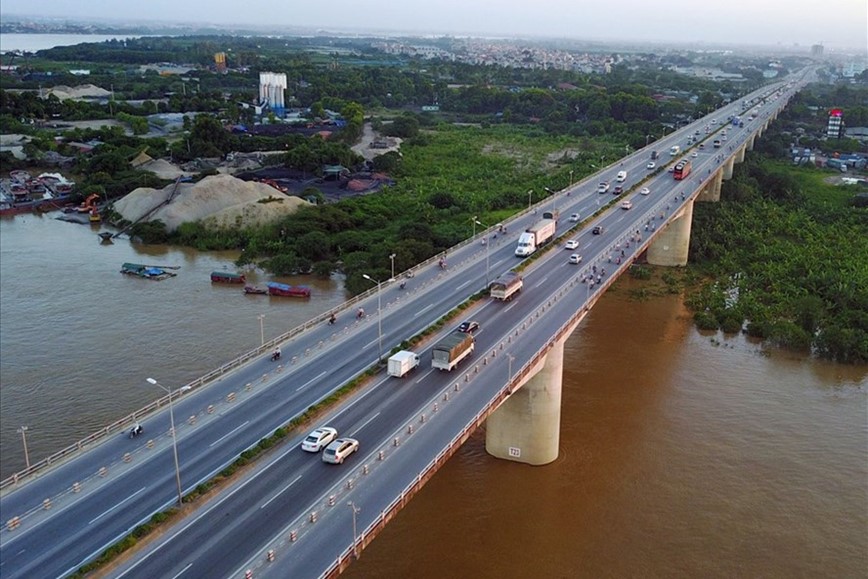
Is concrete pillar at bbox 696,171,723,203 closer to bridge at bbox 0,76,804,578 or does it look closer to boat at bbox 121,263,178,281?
bridge at bbox 0,76,804,578

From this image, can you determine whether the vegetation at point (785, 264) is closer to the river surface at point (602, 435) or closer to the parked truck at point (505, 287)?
the river surface at point (602, 435)

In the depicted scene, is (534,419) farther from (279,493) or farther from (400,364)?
(279,493)

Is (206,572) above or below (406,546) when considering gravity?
above

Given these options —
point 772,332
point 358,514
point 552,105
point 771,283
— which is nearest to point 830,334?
point 772,332

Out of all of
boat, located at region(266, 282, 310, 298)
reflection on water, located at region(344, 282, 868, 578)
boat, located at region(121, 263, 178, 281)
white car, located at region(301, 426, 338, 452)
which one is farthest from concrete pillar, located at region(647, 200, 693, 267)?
white car, located at region(301, 426, 338, 452)

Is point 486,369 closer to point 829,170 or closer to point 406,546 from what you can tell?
point 406,546

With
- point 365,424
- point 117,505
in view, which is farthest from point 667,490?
point 117,505

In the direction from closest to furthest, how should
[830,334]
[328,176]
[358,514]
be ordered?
1. [358,514]
2. [830,334]
3. [328,176]

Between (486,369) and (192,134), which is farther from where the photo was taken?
(192,134)
